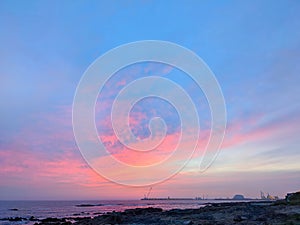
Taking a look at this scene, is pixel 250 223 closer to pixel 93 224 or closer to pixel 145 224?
pixel 145 224

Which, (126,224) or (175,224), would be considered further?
(126,224)

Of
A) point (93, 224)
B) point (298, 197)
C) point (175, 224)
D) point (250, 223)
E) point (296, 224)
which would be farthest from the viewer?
point (298, 197)

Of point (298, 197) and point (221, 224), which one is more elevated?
point (298, 197)

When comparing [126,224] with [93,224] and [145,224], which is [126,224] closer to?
[145,224]

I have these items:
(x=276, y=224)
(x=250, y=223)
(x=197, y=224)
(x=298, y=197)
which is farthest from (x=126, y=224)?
(x=298, y=197)

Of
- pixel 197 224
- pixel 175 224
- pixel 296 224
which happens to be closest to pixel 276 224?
pixel 296 224

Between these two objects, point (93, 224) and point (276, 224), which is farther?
point (93, 224)

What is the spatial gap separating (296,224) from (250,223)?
409 cm

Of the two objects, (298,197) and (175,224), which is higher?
(298,197)

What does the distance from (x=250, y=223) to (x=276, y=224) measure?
2.57m

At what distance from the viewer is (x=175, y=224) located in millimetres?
28250

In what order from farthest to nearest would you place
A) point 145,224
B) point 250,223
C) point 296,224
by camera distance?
1. point 145,224
2. point 250,223
3. point 296,224

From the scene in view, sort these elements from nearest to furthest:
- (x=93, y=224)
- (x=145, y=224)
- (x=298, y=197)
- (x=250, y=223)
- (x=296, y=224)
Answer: (x=296, y=224) < (x=250, y=223) < (x=145, y=224) < (x=93, y=224) < (x=298, y=197)

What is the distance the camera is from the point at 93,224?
35312 millimetres
